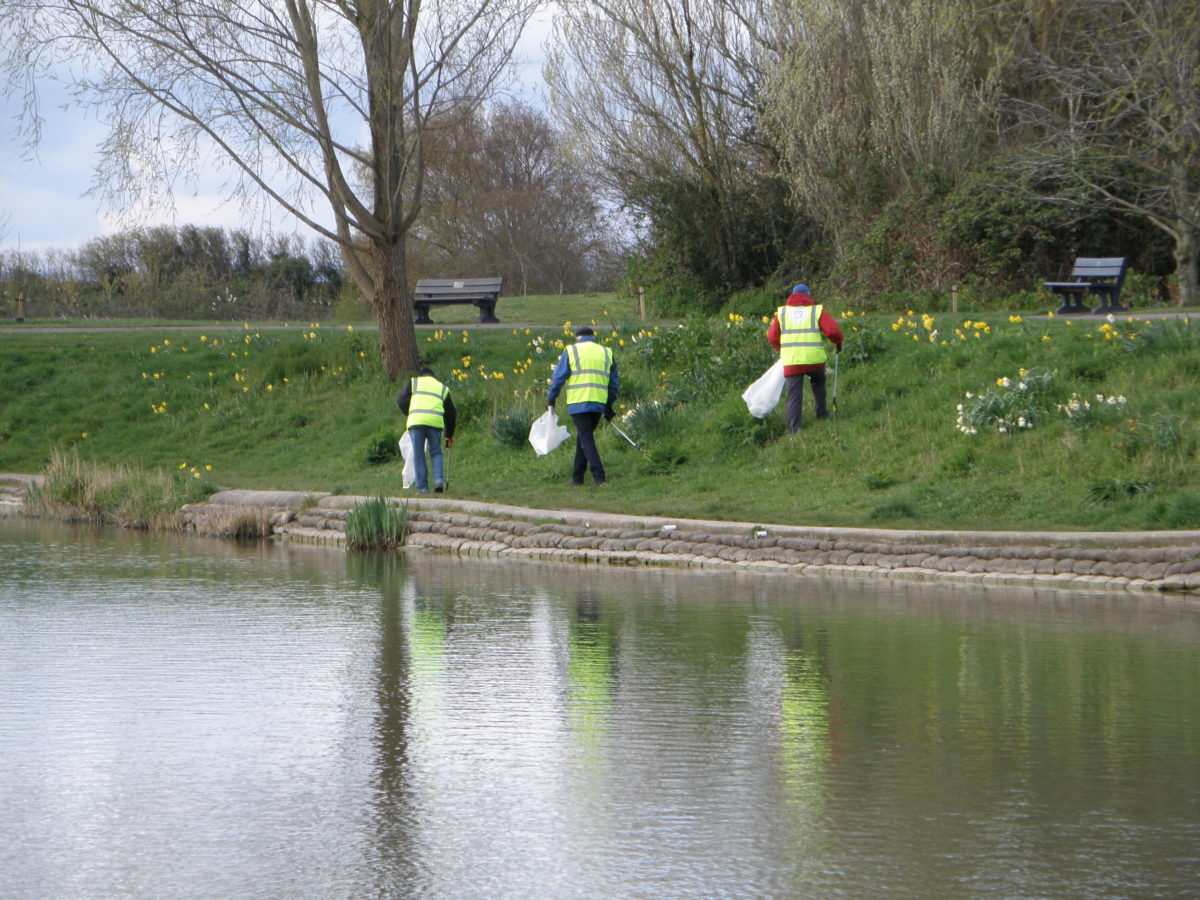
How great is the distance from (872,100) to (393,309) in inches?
539

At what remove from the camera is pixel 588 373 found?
1878 cm

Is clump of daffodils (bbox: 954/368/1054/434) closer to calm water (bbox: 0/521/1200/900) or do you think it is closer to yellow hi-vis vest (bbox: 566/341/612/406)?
yellow hi-vis vest (bbox: 566/341/612/406)

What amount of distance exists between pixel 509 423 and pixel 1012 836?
16.2 metres

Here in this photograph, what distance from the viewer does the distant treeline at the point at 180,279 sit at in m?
49.6

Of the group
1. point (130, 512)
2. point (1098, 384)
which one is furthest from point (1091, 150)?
point (130, 512)

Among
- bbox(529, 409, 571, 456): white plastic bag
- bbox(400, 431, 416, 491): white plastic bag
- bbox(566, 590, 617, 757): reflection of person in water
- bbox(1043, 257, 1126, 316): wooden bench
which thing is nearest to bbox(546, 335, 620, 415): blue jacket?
bbox(529, 409, 571, 456): white plastic bag

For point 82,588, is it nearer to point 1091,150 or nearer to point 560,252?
point 1091,150

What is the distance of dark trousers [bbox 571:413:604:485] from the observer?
18.8 meters

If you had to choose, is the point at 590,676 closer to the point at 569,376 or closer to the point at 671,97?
the point at 569,376

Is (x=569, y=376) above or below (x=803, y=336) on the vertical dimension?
below

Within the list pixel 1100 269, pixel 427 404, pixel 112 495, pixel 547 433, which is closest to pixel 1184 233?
pixel 1100 269

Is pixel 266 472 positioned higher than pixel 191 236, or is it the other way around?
pixel 191 236

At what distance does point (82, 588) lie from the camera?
1329cm

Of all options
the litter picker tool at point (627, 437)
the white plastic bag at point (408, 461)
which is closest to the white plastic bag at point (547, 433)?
the litter picker tool at point (627, 437)
